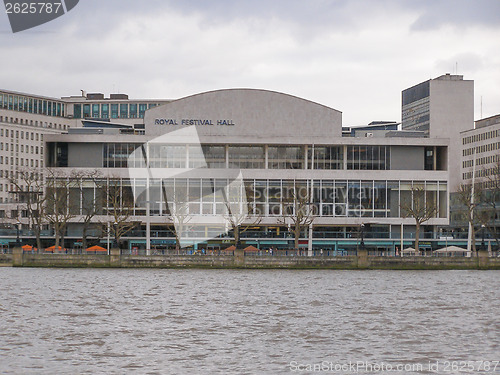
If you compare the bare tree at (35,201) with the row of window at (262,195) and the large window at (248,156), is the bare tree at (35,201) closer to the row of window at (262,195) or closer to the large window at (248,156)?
the row of window at (262,195)

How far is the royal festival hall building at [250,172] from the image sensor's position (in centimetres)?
12188

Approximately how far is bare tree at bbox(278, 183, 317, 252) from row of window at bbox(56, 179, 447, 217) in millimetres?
131

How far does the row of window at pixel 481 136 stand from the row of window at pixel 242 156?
51772mm

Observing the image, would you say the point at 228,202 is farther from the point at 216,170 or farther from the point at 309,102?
the point at 309,102

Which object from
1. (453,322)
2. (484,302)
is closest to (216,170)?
(484,302)

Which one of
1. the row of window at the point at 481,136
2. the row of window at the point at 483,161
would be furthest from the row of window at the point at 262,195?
the row of window at the point at 481,136

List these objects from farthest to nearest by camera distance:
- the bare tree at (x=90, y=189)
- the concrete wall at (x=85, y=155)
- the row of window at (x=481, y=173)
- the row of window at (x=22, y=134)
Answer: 1. the row of window at (x=22, y=134)
2. the row of window at (x=481, y=173)
3. the concrete wall at (x=85, y=155)
4. the bare tree at (x=90, y=189)

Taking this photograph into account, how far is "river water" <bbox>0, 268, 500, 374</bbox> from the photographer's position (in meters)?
34.0

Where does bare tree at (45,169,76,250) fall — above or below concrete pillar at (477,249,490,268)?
above

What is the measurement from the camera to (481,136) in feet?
582

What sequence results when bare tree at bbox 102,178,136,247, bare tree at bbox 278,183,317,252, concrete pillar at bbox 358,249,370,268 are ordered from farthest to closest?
bare tree at bbox 278,183,317,252 < bare tree at bbox 102,178,136,247 < concrete pillar at bbox 358,249,370,268

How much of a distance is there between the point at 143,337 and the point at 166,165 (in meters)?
84.0

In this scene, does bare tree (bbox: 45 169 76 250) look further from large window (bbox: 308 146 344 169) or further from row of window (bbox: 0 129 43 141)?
row of window (bbox: 0 129 43 141)

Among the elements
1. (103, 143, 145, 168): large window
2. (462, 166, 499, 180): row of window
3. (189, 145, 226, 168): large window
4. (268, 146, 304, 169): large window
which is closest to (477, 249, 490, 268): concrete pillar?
(268, 146, 304, 169): large window
